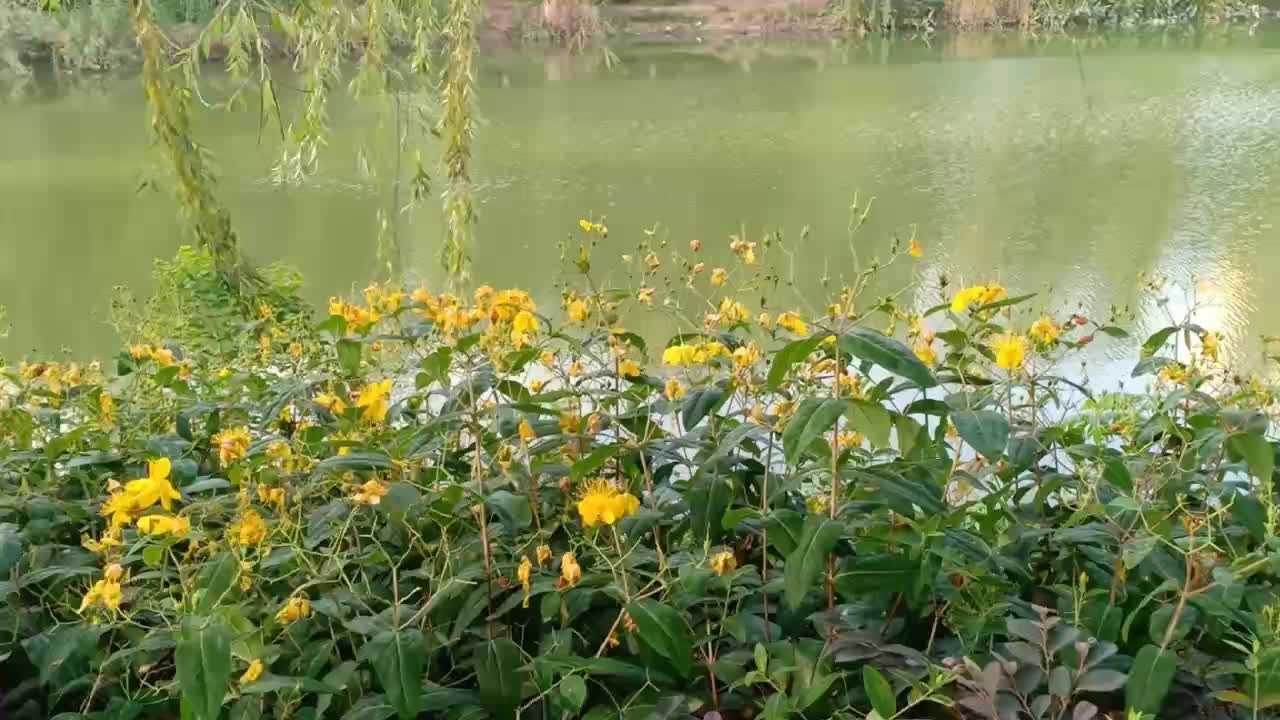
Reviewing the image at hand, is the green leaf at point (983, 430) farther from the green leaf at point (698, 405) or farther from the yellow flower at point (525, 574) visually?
the yellow flower at point (525, 574)

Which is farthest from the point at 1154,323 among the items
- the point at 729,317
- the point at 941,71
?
the point at 941,71

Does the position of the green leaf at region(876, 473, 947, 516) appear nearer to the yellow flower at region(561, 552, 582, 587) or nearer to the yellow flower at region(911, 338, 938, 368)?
the yellow flower at region(561, 552, 582, 587)

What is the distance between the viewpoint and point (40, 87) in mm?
8469

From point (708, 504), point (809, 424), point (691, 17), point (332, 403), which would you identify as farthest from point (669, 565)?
point (691, 17)

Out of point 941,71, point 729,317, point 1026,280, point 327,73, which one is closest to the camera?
point 729,317

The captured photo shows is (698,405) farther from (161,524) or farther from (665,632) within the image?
(161,524)

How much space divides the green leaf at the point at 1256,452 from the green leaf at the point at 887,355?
25 centimetres

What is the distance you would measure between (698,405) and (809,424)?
192mm

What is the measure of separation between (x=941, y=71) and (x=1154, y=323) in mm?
6499

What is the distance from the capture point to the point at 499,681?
2.44 feet

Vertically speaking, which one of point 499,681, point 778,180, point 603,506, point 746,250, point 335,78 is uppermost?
point 335,78

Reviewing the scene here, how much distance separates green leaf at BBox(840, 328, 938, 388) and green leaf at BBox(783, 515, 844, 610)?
0.11 meters

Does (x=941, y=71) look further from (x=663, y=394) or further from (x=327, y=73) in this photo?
(x=663, y=394)

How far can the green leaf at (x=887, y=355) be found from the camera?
682mm
